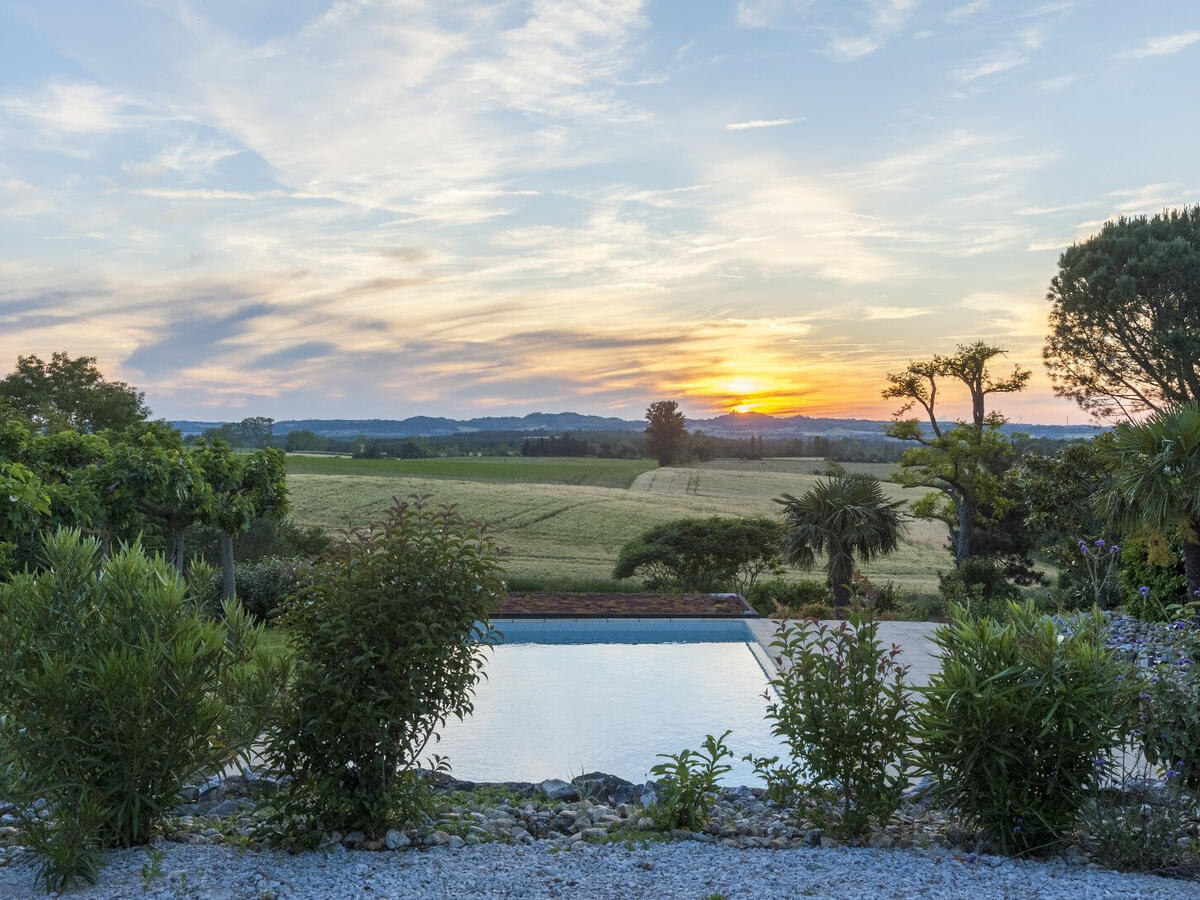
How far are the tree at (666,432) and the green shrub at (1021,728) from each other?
2807 centimetres

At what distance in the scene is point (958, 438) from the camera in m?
17.4

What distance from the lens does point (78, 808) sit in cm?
328

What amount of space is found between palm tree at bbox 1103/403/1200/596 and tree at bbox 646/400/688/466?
75.0 feet

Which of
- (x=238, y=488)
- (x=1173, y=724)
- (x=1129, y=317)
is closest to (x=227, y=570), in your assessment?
(x=238, y=488)

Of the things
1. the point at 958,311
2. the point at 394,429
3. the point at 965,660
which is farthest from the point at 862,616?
the point at 394,429

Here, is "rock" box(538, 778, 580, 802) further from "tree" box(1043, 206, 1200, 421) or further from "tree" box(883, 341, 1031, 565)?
"tree" box(1043, 206, 1200, 421)

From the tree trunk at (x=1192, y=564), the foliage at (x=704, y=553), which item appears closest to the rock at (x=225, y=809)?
the tree trunk at (x=1192, y=564)

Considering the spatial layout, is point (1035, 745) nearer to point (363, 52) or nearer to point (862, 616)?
point (862, 616)

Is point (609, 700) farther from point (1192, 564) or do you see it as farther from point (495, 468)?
point (495, 468)

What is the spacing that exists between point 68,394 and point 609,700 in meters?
23.3

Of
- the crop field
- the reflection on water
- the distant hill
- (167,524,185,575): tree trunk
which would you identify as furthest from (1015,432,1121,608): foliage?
the crop field

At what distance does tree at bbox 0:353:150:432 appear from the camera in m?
25.3

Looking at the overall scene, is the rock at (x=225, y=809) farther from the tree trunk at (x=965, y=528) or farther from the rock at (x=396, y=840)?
the tree trunk at (x=965, y=528)

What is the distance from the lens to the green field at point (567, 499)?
2155 cm
